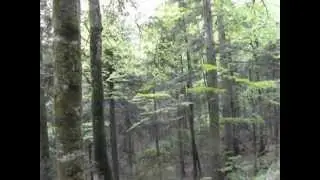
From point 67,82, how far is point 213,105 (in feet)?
14.4

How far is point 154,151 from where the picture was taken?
26.9 ft

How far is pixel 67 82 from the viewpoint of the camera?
110 inches

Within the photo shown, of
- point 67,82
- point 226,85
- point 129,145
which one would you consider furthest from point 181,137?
point 67,82

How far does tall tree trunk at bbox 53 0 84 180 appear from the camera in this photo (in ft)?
9.16

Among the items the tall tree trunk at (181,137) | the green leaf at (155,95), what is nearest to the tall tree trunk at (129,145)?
the green leaf at (155,95)

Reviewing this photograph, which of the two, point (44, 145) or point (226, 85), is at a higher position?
point (226, 85)

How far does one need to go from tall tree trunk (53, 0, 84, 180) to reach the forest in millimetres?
2963

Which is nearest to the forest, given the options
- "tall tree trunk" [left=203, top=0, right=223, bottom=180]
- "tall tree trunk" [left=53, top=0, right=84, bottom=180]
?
"tall tree trunk" [left=203, top=0, right=223, bottom=180]

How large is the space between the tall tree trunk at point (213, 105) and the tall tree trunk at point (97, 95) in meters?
1.83

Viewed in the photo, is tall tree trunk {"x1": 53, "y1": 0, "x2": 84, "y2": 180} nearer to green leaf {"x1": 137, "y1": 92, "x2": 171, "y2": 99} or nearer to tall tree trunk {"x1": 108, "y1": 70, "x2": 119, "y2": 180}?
green leaf {"x1": 137, "y1": 92, "x2": 171, "y2": 99}

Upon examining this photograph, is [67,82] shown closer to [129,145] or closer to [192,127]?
[129,145]
